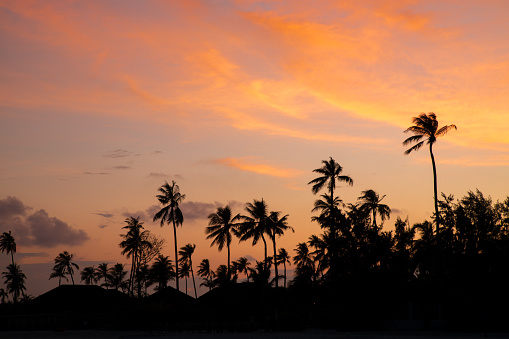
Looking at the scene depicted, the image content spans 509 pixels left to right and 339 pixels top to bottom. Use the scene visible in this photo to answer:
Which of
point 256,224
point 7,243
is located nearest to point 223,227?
point 256,224

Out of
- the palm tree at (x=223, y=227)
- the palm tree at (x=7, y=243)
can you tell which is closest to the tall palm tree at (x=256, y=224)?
the palm tree at (x=223, y=227)

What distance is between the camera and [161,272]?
121 metres

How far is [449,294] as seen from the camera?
49.2m

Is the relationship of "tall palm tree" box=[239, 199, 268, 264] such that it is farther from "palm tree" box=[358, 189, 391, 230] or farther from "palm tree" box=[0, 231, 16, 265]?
"palm tree" box=[0, 231, 16, 265]

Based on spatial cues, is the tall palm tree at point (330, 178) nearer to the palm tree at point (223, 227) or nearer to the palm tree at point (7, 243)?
the palm tree at point (223, 227)

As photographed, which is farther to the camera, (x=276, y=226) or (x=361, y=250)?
(x=276, y=226)

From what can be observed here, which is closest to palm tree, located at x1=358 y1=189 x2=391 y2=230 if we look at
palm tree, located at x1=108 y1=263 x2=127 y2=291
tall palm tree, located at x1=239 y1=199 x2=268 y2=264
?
tall palm tree, located at x1=239 y1=199 x2=268 y2=264

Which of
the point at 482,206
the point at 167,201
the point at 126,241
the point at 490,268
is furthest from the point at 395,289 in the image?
the point at 126,241

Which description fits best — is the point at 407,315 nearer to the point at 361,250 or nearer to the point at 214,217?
the point at 361,250

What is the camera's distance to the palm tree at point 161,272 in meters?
121

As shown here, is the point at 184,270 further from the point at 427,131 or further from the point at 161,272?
the point at 427,131

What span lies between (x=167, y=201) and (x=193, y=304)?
60.0ft

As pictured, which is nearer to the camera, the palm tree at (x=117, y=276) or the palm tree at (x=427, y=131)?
the palm tree at (x=427, y=131)

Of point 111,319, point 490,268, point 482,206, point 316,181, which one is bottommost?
point 111,319
